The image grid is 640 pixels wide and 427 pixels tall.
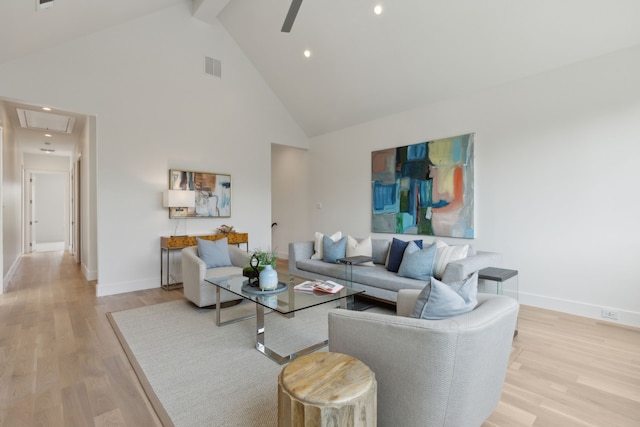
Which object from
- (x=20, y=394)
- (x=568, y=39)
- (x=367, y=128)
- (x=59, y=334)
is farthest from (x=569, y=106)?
(x=59, y=334)

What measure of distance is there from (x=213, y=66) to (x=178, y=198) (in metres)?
2.54

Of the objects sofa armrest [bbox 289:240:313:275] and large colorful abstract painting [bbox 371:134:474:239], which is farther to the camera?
sofa armrest [bbox 289:240:313:275]

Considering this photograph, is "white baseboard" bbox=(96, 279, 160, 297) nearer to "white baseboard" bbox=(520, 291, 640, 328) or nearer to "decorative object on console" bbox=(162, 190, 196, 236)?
"decorative object on console" bbox=(162, 190, 196, 236)

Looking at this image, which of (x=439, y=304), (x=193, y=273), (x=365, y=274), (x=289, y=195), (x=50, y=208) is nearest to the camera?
(x=439, y=304)

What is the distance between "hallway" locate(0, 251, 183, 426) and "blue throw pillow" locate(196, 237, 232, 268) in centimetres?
85

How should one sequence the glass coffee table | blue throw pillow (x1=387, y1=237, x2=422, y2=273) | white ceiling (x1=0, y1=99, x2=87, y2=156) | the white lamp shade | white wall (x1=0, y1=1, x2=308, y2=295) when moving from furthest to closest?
1. the white lamp shade
2. white ceiling (x1=0, y1=99, x2=87, y2=156)
3. white wall (x1=0, y1=1, x2=308, y2=295)
4. blue throw pillow (x1=387, y1=237, x2=422, y2=273)
5. the glass coffee table

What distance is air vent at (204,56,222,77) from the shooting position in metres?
5.39

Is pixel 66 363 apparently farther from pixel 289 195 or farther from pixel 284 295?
pixel 289 195

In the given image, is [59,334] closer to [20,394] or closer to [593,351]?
[20,394]

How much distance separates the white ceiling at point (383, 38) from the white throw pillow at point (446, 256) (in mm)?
2368

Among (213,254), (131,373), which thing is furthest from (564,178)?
(131,373)

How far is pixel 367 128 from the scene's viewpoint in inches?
227

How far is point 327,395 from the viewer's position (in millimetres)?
1185

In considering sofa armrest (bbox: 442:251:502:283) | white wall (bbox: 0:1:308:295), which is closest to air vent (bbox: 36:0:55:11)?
white wall (bbox: 0:1:308:295)
